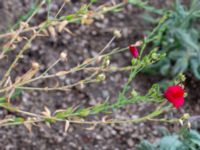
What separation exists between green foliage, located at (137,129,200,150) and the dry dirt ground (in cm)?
42

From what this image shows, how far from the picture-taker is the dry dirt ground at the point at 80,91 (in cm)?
222

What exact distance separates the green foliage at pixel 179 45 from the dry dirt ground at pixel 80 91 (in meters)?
0.09

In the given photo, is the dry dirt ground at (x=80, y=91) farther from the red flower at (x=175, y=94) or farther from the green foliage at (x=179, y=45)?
the red flower at (x=175, y=94)

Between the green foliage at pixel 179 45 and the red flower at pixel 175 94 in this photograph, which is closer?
the red flower at pixel 175 94

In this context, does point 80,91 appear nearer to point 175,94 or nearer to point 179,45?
point 179,45

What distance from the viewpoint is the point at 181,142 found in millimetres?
1862

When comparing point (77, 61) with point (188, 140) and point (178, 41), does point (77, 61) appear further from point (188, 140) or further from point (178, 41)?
point (188, 140)

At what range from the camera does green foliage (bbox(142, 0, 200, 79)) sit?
2494 millimetres

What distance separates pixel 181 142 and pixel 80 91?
69 cm

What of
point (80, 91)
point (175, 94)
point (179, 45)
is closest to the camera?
point (175, 94)

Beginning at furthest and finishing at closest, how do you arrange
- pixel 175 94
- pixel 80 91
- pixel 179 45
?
pixel 179 45 → pixel 80 91 → pixel 175 94

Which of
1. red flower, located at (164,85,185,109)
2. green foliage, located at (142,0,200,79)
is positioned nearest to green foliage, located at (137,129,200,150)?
red flower, located at (164,85,185,109)

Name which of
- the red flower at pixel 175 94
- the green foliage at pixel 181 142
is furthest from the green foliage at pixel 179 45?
the red flower at pixel 175 94

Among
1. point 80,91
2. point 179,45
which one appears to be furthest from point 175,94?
point 179,45
